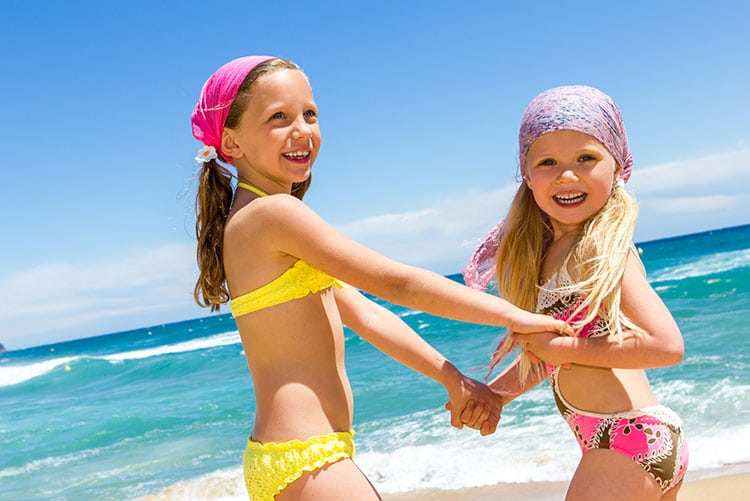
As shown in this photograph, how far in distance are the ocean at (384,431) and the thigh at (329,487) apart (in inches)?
26.8

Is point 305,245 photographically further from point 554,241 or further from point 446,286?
point 554,241

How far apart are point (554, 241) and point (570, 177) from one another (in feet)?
1.13

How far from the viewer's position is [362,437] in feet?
29.0

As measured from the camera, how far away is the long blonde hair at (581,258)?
251cm

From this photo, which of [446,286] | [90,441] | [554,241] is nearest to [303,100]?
[446,286]

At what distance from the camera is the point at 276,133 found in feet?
8.58

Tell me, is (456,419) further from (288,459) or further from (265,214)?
(265,214)

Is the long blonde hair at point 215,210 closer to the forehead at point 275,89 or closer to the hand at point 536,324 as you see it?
the forehead at point 275,89

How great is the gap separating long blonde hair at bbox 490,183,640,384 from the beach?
282cm

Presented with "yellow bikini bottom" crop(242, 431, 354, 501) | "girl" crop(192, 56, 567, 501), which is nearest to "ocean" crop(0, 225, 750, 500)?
"girl" crop(192, 56, 567, 501)

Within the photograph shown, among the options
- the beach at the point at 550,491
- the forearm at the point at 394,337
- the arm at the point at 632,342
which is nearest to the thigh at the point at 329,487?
the forearm at the point at 394,337

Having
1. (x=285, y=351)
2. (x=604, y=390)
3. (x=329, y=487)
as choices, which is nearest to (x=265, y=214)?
(x=285, y=351)

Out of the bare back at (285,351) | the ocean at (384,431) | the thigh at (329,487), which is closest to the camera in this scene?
the thigh at (329,487)

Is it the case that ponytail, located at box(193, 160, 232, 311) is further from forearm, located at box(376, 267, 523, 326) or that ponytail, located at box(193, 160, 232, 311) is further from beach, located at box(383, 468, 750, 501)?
beach, located at box(383, 468, 750, 501)
